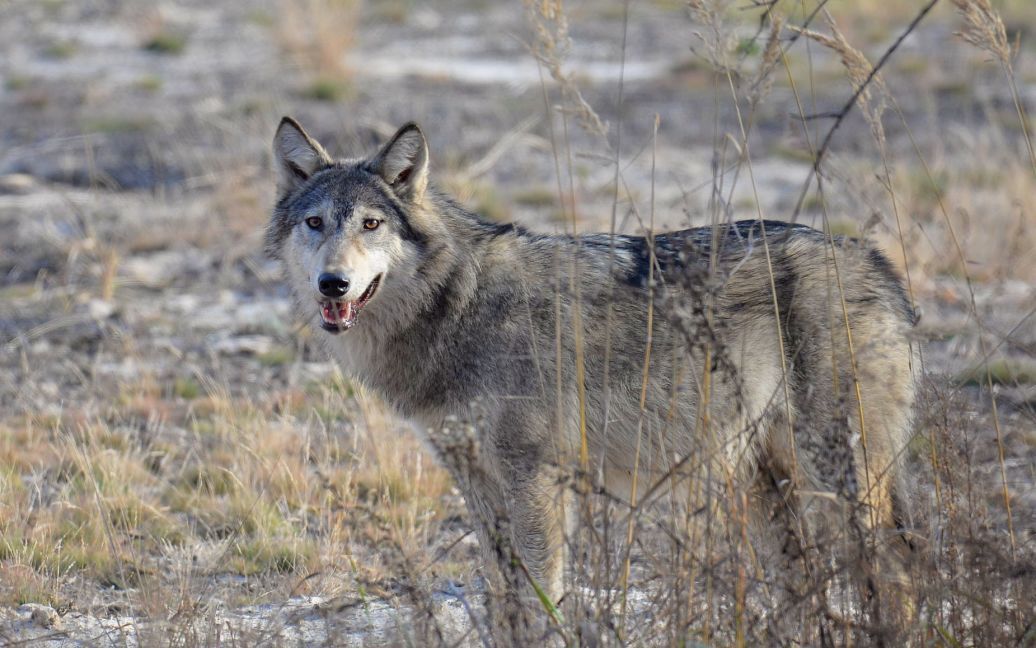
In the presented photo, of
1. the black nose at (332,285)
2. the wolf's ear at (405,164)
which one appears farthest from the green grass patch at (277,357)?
the black nose at (332,285)

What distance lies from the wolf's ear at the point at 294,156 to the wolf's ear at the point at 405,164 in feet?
0.88

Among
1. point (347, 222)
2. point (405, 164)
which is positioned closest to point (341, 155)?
point (405, 164)

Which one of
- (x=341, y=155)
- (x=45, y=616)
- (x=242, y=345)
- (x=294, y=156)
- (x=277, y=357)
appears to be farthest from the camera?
(x=341, y=155)

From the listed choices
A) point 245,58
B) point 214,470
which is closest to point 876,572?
point 214,470

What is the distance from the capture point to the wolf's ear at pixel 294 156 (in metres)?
4.76

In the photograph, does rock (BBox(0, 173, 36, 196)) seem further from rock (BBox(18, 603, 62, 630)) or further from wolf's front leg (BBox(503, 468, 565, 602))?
wolf's front leg (BBox(503, 468, 565, 602))

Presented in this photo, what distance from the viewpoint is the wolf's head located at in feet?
14.0

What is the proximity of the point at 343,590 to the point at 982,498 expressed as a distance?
90.1 inches

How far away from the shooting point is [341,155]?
10242 millimetres

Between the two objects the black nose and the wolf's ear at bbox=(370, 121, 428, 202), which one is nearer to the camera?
the black nose

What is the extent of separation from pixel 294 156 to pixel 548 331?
1.33 m

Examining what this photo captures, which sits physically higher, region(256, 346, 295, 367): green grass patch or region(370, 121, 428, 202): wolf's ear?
region(370, 121, 428, 202): wolf's ear

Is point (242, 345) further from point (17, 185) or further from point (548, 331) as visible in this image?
point (17, 185)

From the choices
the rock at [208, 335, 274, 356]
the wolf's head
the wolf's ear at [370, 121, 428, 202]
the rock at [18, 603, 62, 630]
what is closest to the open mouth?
the wolf's head
